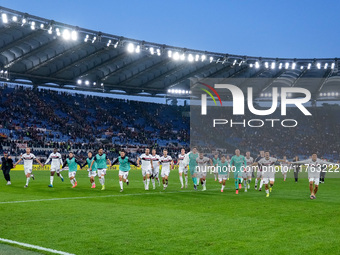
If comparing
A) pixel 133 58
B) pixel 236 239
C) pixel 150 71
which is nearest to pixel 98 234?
pixel 236 239

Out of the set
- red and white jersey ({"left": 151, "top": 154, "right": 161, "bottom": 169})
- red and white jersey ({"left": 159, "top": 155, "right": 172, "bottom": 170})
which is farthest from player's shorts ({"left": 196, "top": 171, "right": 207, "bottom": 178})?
red and white jersey ({"left": 151, "top": 154, "right": 161, "bottom": 169})

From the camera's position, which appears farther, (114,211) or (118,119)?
(118,119)

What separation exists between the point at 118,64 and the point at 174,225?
45493 mm

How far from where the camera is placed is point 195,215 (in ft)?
42.5

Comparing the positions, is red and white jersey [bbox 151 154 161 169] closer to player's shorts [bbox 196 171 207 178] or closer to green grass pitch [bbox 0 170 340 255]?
player's shorts [bbox 196 171 207 178]

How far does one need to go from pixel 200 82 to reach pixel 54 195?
48.5 metres

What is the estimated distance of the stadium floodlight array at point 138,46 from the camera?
1591 inches

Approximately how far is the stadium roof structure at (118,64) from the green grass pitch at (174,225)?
29.0 meters

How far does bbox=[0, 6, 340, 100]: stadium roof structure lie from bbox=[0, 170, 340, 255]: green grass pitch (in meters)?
29.0

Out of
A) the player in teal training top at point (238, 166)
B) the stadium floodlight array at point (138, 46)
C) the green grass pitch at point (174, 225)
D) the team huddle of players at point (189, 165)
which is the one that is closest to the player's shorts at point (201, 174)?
the team huddle of players at point (189, 165)

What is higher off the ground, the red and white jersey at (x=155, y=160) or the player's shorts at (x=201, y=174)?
the red and white jersey at (x=155, y=160)

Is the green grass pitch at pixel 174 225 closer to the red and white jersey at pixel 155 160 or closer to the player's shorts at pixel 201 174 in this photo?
the player's shorts at pixel 201 174

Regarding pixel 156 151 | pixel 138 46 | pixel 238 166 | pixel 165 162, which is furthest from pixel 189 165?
pixel 156 151

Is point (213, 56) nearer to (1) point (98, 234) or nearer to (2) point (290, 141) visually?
(2) point (290, 141)
